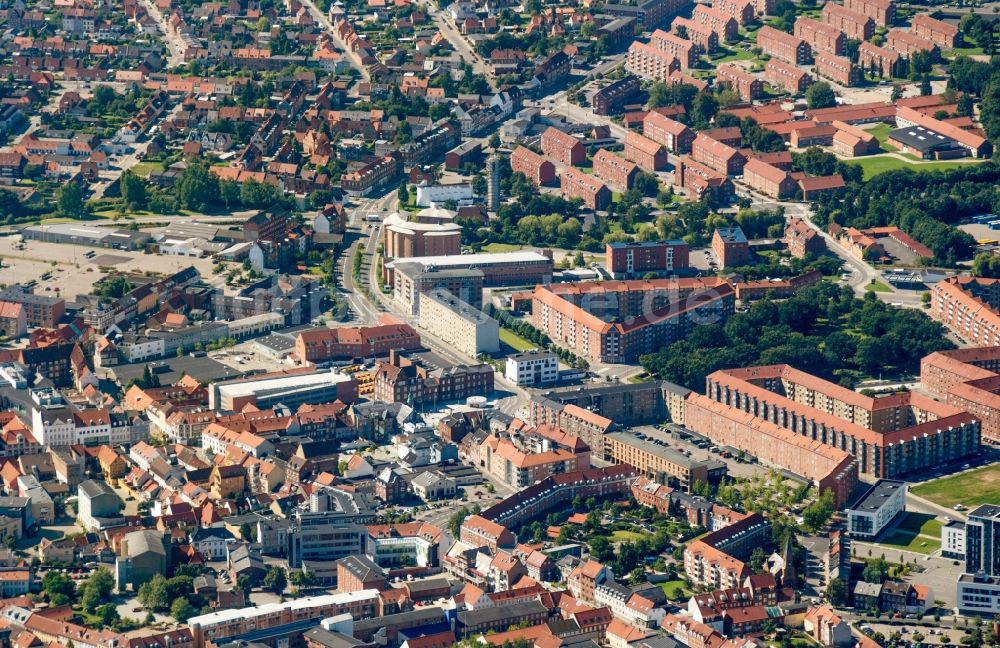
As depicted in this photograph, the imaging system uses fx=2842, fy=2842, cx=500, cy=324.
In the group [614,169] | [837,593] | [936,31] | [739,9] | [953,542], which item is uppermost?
[936,31]

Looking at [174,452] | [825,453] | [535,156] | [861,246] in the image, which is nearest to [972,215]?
[861,246]

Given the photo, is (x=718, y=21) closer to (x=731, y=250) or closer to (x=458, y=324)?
(x=731, y=250)

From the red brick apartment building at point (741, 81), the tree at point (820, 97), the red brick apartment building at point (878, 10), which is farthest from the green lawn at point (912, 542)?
the red brick apartment building at point (878, 10)

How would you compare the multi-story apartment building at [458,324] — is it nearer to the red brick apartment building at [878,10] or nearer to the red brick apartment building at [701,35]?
the red brick apartment building at [701,35]

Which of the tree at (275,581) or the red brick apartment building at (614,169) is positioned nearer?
the tree at (275,581)

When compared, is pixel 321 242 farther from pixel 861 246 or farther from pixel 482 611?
pixel 482 611

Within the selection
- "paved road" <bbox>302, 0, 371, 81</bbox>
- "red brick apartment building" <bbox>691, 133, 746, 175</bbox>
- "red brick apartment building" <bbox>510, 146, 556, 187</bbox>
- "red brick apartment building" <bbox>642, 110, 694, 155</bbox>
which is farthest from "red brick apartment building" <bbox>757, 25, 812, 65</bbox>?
"red brick apartment building" <bbox>510, 146, 556, 187</bbox>

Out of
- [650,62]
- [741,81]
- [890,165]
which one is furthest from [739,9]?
[890,165]
